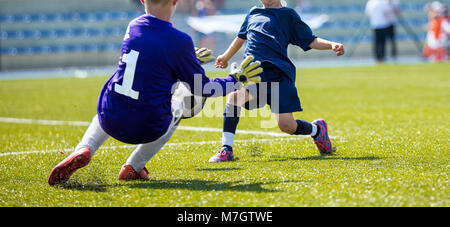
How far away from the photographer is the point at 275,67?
428 centimetres

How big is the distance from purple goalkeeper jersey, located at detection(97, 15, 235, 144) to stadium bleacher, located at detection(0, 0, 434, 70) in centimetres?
1965

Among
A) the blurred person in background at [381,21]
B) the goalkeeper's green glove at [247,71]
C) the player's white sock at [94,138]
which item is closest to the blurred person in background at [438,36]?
the blurred person in background at [381,21]

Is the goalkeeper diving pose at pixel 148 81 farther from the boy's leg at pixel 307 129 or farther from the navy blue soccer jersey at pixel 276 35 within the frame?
the boy's leg at pixel 307 129

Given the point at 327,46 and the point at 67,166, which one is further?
the point at 327,46

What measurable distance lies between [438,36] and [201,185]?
17.8m

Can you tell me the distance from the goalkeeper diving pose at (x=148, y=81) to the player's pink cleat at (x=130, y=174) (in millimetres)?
205

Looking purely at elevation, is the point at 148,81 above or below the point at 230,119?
above

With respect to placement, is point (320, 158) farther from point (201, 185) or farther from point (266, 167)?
point (201, 185)

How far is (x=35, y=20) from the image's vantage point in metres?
24.4

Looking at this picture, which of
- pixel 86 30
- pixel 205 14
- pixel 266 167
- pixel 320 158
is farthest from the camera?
pixel 86 30

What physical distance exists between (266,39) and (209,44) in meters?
18.3

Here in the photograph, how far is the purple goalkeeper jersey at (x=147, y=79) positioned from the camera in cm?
337

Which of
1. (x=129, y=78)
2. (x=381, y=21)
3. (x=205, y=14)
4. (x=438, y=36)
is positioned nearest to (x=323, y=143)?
(x=129, y=78)
